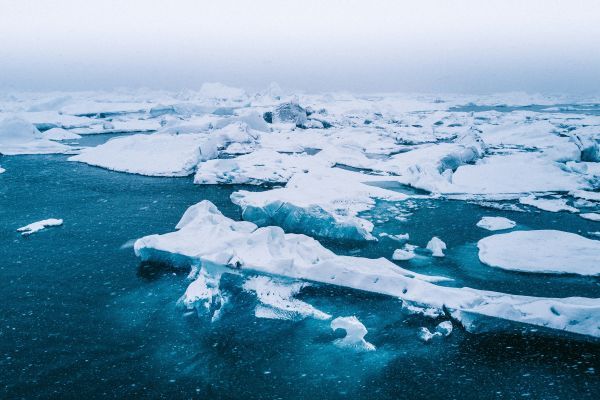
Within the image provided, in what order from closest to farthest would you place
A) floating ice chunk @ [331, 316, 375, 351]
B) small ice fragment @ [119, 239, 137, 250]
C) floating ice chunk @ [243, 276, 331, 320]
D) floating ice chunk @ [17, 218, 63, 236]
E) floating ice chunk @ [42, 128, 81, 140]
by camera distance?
floating ice chunk @ [331, 316, 375, 351] → floating ice chunk @ [243, 276, 331, 320] → small ice fragment @ [119, 239, 137, 250] → floating ice chunk @ [17, 218, 63, 236] → floating ice chunk @ [42, 128, 81, 140]

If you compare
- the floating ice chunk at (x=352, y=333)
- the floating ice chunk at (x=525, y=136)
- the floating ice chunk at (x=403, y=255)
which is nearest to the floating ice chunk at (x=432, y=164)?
the floating ice chunk at (x=525, y=136)

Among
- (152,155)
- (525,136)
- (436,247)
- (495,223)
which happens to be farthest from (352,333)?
(525,136)

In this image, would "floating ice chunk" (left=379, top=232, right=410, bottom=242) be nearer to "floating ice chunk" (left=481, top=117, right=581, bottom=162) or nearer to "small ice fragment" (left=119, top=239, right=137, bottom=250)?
"small ice fragment" (left=119, top=239, right=137, bottom=250)

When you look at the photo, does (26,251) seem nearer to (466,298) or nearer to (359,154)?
(466,298)

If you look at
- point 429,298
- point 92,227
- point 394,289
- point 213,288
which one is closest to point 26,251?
point 92,227

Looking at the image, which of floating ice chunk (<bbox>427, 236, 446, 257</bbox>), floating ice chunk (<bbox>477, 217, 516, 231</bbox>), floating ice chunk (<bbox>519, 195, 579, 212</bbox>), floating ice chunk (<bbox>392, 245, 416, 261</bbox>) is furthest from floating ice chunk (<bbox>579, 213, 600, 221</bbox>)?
floating ice chunk (<bbox>392, 245, 416, 261</bbox>)

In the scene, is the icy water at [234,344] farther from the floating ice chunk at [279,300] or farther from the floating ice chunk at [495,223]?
the floating ice chunk at [495,223]

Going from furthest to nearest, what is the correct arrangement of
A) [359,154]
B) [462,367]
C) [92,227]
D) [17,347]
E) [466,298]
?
[359,154], [92,227], [466,298], [17,347], [462,367]
